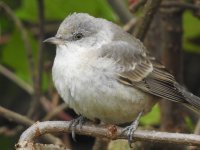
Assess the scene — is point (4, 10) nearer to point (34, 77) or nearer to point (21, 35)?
point (21, 35)

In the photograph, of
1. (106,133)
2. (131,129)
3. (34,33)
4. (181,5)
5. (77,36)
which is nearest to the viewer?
(106,133)

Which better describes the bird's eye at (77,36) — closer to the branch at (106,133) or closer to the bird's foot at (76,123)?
the bird's foot at (76,123)

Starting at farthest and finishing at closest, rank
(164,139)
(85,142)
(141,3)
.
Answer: (85,142)
(141,3)
(164,139)

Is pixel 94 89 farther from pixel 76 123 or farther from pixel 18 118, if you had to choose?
pixel 18 118

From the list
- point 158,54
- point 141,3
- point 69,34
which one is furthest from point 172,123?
point 69,34

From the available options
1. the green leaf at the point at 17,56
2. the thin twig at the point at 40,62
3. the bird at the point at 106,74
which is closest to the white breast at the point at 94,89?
the bird at the point at 106,74

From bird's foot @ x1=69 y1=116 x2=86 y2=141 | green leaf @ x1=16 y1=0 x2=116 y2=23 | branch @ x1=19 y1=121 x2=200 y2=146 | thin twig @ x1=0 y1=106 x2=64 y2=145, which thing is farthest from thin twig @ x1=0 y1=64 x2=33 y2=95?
branch @ x1=19 y1=121 x2=200 y2=146

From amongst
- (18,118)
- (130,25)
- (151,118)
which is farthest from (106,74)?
(151,118)
